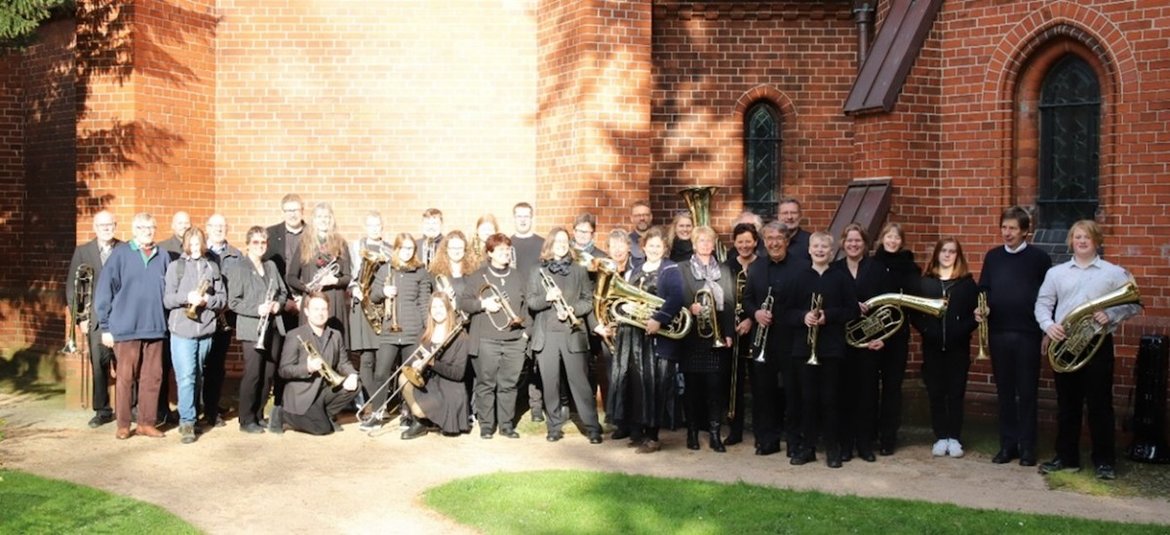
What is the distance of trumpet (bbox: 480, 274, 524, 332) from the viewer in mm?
11406

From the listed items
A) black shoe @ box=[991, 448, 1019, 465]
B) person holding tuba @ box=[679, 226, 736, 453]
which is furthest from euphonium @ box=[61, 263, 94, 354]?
black shoe @ box=[991, 448, 1019, 465]

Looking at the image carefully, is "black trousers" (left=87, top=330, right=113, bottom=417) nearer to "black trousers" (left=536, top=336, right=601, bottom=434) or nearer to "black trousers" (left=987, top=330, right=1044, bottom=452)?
"black trousers" (left=536, top=336, right=601, bottom=434)

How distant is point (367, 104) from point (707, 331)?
19.5ft

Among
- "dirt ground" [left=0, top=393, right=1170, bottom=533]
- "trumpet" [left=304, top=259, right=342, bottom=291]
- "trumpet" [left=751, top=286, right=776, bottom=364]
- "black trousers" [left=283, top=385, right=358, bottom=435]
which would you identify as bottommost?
"dirt ground" [left=0, top=393, right=1170, bottom=533]

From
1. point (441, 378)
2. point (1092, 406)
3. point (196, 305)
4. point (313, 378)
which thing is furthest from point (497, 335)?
point (1092, 406)

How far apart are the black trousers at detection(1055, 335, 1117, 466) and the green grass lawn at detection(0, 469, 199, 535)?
679 cm

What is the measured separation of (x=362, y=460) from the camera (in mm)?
10297

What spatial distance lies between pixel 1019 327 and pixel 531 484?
4447 millimetres

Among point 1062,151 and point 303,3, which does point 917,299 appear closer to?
point 1062,151

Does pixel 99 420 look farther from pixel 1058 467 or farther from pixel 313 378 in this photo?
pixel 1058 467

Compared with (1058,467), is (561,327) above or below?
above

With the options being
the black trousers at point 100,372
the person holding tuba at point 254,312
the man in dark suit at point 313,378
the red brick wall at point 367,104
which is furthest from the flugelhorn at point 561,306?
the black trousers at point 100,372

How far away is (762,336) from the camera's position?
10.6m

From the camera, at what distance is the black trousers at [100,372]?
40.7ft
